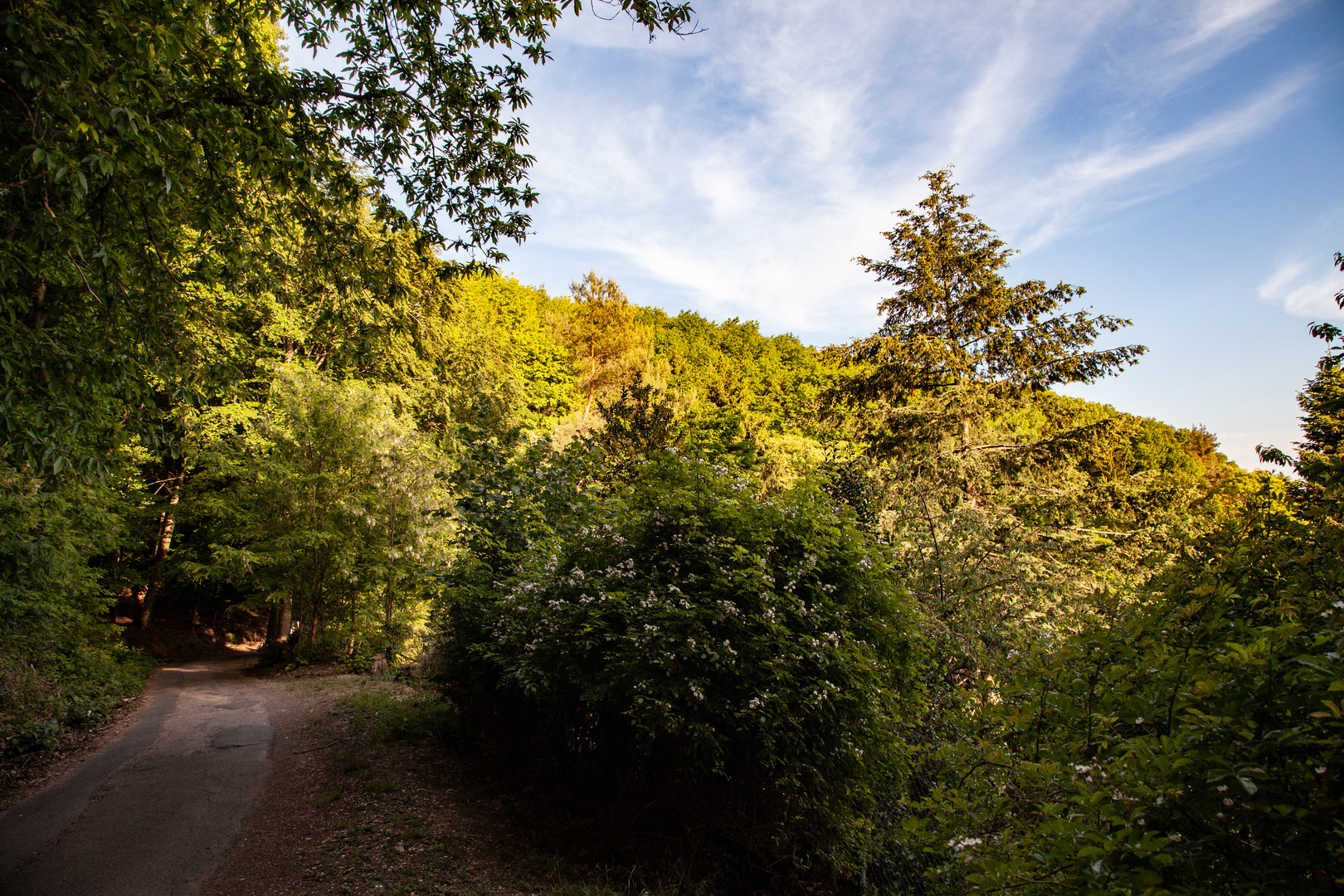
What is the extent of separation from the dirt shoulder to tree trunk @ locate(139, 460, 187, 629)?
591 inches

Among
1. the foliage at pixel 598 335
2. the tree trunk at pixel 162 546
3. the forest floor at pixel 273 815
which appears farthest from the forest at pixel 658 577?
the foliage at pixel 598 335

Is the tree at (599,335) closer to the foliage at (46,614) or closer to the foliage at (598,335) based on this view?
the foliage at (598,335)

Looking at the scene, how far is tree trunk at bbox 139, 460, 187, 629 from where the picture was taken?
63.3 feet

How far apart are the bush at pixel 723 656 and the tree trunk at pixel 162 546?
19588mm

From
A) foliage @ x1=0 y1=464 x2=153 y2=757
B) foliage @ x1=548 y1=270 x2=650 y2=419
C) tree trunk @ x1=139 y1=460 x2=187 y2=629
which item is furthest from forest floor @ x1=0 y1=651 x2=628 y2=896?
foliage @ x1=548 y1=270 x2=650 y2=419

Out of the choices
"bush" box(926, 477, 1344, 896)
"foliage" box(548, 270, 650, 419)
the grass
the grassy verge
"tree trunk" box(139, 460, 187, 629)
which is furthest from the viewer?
"foliage" box(548, 270, 650, 419)

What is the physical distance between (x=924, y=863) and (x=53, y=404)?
7725 millimetres

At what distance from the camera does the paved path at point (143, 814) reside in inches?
181

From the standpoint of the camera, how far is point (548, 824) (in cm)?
569

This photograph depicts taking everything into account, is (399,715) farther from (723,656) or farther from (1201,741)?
(1201,741)

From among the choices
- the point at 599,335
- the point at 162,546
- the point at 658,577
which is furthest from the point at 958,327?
the point at 162,546

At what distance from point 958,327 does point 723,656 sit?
660 inches

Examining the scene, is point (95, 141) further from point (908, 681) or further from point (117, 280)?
point (908, 681)

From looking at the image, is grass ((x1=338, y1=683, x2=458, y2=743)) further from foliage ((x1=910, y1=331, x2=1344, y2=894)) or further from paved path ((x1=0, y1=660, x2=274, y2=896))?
foliage ((x1=910, y1=331, x2=1344, y2=894))
